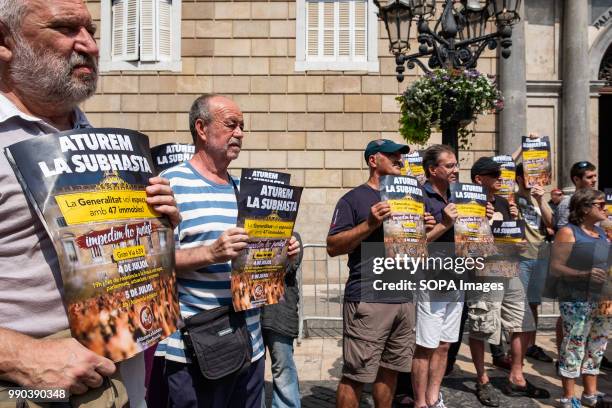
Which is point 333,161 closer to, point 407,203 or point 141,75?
point 141,75

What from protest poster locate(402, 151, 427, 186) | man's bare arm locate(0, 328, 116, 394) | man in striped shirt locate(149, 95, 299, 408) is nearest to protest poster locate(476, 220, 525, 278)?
protest poster locate(402, 151, 427, 186)

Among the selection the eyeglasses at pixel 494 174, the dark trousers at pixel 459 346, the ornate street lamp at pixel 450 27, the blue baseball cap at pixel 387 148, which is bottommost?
the dark trousers at pixel 459 346

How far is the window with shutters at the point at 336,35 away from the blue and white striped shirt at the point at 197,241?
29.4ft

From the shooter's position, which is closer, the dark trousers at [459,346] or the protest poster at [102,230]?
the protest poster at [102,230]

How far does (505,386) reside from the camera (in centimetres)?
485

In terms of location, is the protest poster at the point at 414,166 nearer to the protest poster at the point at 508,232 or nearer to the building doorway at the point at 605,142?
the protest poster at the point at 508,232

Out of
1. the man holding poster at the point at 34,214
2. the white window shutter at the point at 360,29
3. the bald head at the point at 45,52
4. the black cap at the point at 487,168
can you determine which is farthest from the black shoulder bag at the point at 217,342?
the white window shutter at the point at 360,29

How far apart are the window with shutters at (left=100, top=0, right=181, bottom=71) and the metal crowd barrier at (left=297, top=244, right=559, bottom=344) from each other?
518 cm

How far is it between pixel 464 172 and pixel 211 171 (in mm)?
9242

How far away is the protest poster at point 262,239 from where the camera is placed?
2.37 meters

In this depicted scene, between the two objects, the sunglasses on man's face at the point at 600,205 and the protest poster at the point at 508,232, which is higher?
the sunglasses on man's face at the point at 600,205

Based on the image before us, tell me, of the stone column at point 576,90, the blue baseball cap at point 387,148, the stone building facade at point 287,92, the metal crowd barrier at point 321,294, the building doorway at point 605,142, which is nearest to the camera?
the blue baseball cap at point 387,148

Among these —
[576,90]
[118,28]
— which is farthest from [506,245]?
[118,28]

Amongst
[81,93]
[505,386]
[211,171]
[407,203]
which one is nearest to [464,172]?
[505,386]
